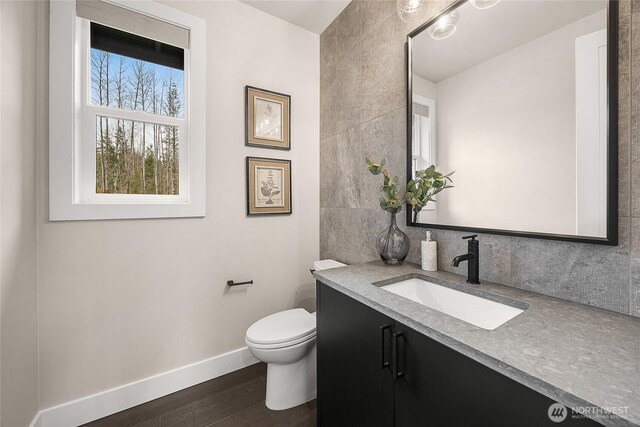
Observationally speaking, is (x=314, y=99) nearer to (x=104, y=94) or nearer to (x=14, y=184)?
(x=104, y=94)

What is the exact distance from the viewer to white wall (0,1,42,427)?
3.67 ft

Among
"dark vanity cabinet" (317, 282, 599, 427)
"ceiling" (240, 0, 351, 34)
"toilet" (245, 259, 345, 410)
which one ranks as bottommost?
"toilet" (245, 259, 345, 410)

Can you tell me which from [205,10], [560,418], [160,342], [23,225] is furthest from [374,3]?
[160,342]

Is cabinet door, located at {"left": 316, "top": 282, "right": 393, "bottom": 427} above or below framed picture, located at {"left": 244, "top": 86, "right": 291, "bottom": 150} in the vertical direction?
below

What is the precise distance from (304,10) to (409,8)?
99cm

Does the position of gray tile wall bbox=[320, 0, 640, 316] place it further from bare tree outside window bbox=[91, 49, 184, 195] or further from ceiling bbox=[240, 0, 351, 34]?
bare tree outside window bbox=[91, 49, 184, 195]

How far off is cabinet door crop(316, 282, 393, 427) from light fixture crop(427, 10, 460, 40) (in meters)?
1.35

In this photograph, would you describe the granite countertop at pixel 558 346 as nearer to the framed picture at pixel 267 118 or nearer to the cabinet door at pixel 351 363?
the cabinet door at pixel 351 363

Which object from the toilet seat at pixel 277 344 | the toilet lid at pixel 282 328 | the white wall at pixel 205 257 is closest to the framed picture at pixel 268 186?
the white wall at pixel 205 257

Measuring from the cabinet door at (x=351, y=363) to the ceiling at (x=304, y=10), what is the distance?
201 centimetres

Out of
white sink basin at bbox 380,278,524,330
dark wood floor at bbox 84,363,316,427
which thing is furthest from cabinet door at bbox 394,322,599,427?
dark wood floor at bbox 84,363,316,427

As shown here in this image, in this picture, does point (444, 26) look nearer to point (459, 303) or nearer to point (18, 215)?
point (459, 303)

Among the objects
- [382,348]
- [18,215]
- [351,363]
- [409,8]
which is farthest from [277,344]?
[409,8]

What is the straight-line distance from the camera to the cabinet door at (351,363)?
Result: 3.11 ft
